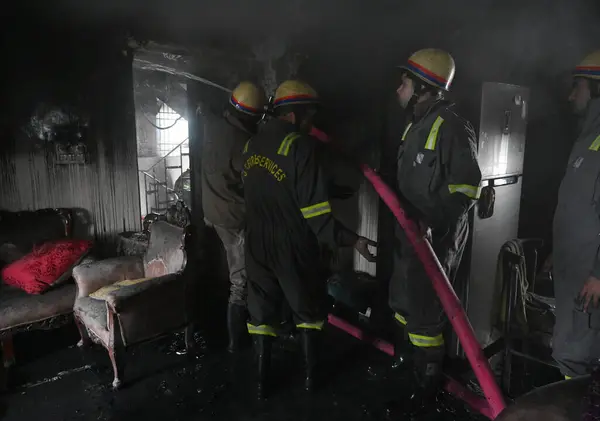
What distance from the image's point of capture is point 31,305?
119 inches

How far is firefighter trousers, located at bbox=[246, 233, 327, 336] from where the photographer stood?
2.61 meters

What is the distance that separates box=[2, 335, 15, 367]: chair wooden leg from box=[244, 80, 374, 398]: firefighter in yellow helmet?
1686 millimetres

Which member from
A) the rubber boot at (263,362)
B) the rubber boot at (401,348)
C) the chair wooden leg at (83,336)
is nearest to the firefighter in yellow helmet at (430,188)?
the rubber boot at (401,348)

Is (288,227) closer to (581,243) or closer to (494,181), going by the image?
(581,243)

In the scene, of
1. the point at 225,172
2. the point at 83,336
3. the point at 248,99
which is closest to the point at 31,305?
the point at 83,336

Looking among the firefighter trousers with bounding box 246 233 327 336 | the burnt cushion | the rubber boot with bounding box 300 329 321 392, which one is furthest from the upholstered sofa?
the rubber boot with bounding box 300 329 321 392

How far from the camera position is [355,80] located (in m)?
3.77

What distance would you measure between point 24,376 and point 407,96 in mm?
3113

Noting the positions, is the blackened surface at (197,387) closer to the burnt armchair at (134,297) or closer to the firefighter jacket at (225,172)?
the burnt armchair at (134,297)

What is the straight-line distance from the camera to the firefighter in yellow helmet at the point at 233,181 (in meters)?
3.16

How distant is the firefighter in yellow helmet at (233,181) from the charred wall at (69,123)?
3.52ft

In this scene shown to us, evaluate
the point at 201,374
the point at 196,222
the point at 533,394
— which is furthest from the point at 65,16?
the point at 533,394

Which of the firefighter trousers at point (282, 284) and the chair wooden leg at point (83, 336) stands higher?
the firefighter trousers at point (282, 284)

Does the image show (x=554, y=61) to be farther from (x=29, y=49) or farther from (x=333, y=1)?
(x=29, y=49)
